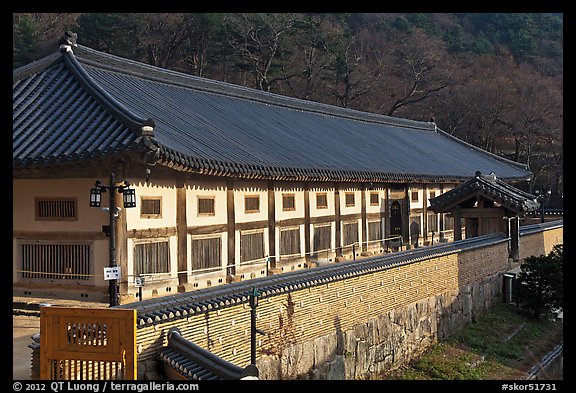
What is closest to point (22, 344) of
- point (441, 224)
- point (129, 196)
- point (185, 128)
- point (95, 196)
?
point (95, 196)

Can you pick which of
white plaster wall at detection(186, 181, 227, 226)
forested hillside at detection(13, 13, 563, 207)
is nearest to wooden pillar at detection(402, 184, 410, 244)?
white plaster wall at detection(186, 181, 227, 226)

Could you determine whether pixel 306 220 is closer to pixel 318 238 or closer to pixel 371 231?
pixel 318 238

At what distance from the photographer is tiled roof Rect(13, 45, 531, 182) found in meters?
13.9

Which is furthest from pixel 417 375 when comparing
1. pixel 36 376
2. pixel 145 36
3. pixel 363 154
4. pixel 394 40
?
pixel 394 40

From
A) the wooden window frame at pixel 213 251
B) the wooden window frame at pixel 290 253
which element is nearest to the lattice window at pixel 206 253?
the wooden window frame at pixel 213 251

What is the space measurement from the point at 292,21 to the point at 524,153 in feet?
82.5

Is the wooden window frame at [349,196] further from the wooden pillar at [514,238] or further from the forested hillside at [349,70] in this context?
the forested hillside at [349,70]

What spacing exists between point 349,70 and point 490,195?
38.6 metres

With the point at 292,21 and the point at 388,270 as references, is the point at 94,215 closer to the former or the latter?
the point at 388,270

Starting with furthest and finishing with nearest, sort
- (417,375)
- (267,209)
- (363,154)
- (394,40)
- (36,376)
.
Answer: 1. (394,40)
2. (363,154)
3. (267,209)
4. (417,375)
5. (36,376)

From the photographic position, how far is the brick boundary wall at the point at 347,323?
10984 mm

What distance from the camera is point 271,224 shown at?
19.5 m

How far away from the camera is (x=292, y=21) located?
60500 millimetres

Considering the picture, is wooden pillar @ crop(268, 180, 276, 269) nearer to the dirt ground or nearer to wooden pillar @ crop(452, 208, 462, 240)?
the dirt ground
